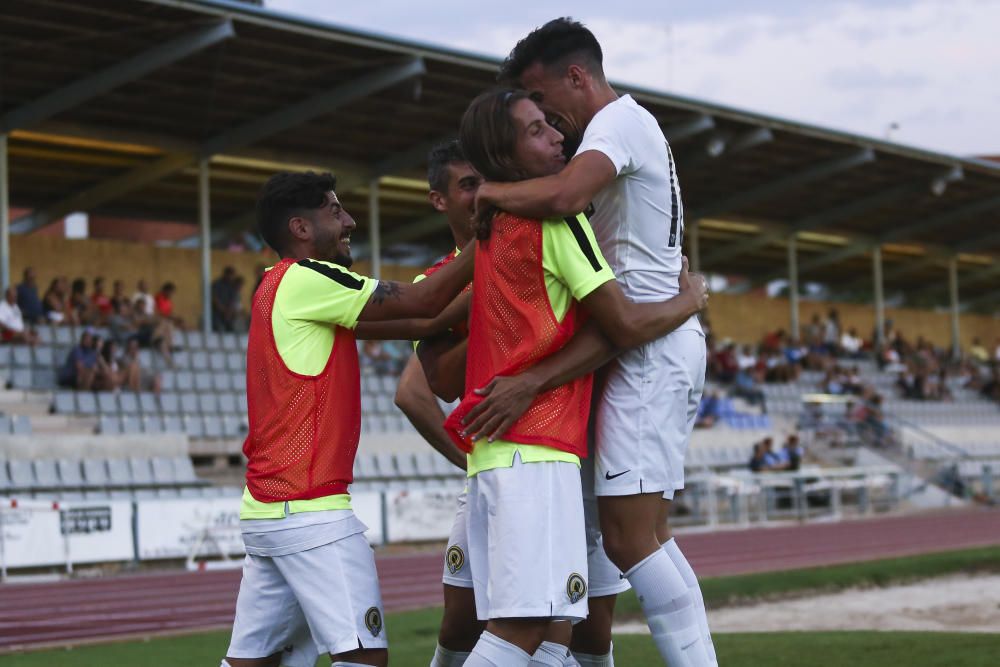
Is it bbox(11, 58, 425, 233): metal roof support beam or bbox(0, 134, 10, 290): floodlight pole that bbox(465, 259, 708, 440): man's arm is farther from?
bbox(0, 134, 10, 290): floodlight pole

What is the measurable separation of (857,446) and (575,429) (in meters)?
24.8

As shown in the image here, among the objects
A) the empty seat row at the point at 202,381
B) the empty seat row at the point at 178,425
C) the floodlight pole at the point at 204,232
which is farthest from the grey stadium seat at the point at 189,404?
the floodlight pole at the point at 204,232

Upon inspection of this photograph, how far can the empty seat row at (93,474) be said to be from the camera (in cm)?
1530

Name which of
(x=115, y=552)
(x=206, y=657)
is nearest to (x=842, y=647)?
(x=206, y=657)

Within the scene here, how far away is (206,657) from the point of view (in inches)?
312

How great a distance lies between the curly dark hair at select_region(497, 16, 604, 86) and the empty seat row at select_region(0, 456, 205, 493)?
12.3 meters

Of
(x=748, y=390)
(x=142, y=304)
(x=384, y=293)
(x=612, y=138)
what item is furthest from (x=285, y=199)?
(x=748, y=390)

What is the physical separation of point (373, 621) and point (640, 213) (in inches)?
62.1

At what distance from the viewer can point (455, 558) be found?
4844 mm

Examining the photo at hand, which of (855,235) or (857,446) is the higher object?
(855,235)

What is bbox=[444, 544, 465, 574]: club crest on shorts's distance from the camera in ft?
15.8

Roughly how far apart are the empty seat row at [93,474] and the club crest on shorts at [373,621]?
38.8 feet

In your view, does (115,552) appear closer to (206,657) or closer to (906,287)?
(206,657)

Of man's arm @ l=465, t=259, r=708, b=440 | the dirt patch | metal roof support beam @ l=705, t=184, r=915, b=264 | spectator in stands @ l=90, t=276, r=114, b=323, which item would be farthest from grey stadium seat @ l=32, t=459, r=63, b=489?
metal roof support beam @ l=705, t=184, r=915, b=264
